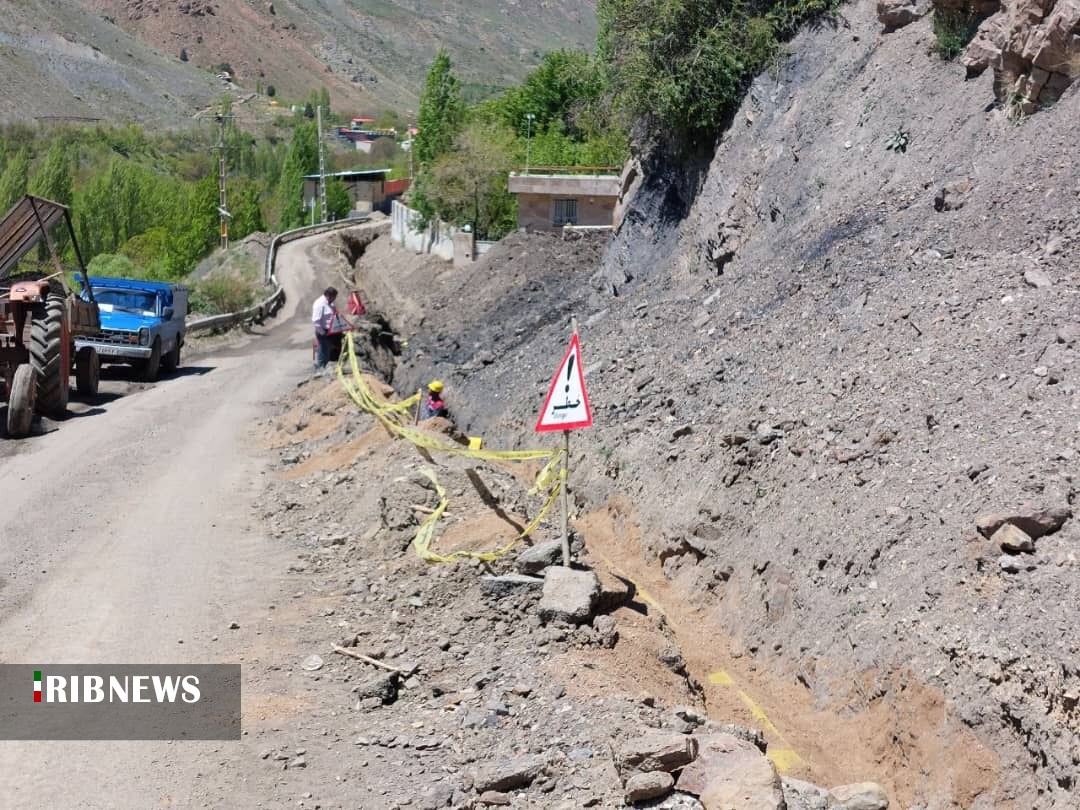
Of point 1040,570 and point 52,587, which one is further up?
point 1040,570

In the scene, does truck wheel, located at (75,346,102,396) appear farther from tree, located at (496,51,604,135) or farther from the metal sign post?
tree, located at (496,51,604,135)

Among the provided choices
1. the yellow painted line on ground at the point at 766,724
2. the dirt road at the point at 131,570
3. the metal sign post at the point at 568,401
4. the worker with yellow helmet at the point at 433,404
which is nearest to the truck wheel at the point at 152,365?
the dirt road at the point at 131,570

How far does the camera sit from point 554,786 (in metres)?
7.02

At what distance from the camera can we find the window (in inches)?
1746

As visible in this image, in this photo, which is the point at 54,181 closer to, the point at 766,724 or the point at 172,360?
the point at 172,360

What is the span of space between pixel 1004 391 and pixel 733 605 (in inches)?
114

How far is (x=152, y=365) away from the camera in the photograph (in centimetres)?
2652

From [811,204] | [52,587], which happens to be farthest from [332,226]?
[52,587]

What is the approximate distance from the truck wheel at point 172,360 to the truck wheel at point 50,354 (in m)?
7.64

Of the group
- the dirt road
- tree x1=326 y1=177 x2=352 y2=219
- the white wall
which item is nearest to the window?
the white wall

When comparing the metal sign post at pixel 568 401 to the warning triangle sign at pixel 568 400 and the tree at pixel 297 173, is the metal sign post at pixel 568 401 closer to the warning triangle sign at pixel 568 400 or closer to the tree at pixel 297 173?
the warning triangle sign at pixel 568 400

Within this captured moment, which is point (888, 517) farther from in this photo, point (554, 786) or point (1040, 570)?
point (554, 786)

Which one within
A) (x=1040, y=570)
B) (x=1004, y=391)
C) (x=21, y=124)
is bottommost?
(x=1040, y=570)

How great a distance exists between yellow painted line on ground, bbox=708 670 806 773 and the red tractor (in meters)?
12.6
